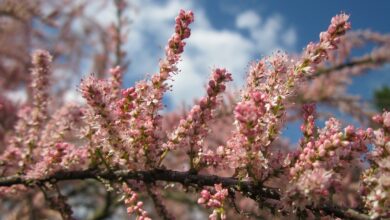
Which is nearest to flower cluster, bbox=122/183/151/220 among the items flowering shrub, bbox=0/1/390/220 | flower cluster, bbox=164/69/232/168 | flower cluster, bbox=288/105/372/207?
flowering shrub, bbox=0/1/390/220

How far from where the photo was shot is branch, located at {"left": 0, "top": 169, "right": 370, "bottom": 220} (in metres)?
Answer: 1.96

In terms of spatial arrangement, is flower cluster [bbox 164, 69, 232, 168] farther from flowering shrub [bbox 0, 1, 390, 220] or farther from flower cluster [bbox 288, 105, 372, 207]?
flower cluster [bbox 288, 105, 372, 207]

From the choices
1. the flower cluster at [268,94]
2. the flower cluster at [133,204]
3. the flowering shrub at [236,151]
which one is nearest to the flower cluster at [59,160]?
the flowering shrub at [236,151]

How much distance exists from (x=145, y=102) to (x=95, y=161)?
1.78ft

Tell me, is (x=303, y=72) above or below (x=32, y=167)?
above

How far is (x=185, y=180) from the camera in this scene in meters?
2.37

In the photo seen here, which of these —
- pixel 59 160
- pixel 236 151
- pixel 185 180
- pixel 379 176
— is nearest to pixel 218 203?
pixel 236 151

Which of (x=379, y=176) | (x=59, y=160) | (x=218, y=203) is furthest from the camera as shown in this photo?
(x=59, y=160)

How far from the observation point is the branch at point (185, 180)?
1.96m

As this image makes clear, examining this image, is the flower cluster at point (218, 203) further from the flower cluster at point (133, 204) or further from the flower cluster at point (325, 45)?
the flower cluster at point (325, 45)

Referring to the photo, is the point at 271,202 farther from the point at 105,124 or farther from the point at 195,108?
the point at 105,124

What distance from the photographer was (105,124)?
233 cm

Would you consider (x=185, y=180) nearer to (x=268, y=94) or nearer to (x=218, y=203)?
(x=218, y=203)

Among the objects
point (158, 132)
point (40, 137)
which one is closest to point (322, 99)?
point (40, 137)
